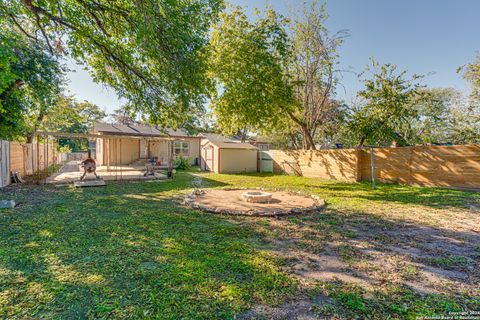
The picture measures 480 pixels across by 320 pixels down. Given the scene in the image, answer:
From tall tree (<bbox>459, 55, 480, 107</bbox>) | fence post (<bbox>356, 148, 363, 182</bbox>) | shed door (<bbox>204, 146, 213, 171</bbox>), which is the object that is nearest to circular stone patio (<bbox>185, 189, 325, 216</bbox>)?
fence post (<bbox>356, 148, 363, 182</bbox>)

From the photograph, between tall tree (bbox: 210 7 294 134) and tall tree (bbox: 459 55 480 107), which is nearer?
tall tree (bbox: 210 7 294 134)

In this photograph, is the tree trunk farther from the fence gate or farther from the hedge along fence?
the hedge along fence

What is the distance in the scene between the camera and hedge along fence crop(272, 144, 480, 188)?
9.34 metres

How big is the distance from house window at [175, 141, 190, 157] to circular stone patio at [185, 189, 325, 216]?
13843mm

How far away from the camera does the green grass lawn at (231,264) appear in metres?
2.35

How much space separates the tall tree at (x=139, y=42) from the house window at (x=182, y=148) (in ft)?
43.0

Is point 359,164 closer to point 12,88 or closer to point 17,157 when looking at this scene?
point 12,88

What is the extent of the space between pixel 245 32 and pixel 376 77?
667cm

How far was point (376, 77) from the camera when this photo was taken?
1104cm

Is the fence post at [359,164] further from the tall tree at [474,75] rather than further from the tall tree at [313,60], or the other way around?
the tall tree at [474,75]

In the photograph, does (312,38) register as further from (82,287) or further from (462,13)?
(82,287)

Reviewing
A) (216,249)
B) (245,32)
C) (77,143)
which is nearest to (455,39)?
(245,32)

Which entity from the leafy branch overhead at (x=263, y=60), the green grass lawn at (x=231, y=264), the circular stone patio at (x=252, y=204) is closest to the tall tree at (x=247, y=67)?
the leafy branch overhead at (x=263, y=60)

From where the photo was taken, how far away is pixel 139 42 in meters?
6.02
